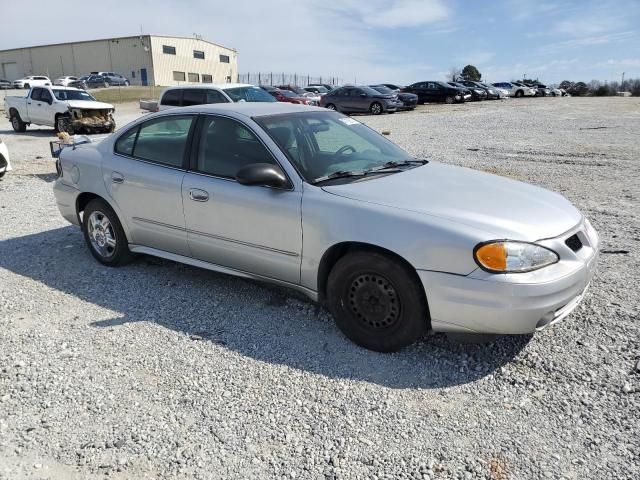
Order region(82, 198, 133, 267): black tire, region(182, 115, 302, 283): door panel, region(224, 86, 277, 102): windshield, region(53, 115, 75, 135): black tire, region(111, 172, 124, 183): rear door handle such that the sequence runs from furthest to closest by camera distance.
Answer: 1. region(53, 115, 75, 135): black tire
2. region(224, 86, 277, 102): windshield
3. region(82, 198, 133, 267): black tire
4. region(111, 172, 124, 183): rear door handle
5. region(182, 115, 302, 283): door panel

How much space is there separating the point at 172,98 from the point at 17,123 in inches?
397

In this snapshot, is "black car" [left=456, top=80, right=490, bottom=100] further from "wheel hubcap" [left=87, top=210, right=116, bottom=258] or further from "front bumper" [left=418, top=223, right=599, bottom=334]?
"front bumper" [left=418, top=223, right=599, bottom=334]

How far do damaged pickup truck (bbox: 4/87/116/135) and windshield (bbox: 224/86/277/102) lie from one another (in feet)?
20.7

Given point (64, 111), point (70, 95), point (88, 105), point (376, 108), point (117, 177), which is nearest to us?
point (117, 177)

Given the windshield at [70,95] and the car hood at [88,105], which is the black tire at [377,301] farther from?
the windshield at [70,95]

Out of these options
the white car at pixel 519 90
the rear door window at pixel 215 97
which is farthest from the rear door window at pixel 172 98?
the white car at pixel 519 90

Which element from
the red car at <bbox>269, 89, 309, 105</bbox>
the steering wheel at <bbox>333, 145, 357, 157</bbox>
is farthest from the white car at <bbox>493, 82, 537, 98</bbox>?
the steering wheel at <bbox>333, 145, 357, 157</bbox>

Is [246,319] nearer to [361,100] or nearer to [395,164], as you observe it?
[395,164]

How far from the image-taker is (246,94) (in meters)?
13.8

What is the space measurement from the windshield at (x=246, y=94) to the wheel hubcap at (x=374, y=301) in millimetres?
10571

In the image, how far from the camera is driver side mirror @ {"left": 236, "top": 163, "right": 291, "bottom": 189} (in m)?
3.67

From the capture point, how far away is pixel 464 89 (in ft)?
117

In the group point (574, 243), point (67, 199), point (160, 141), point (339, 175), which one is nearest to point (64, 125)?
point (67, 199)

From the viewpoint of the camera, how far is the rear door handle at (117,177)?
4.82 metres
